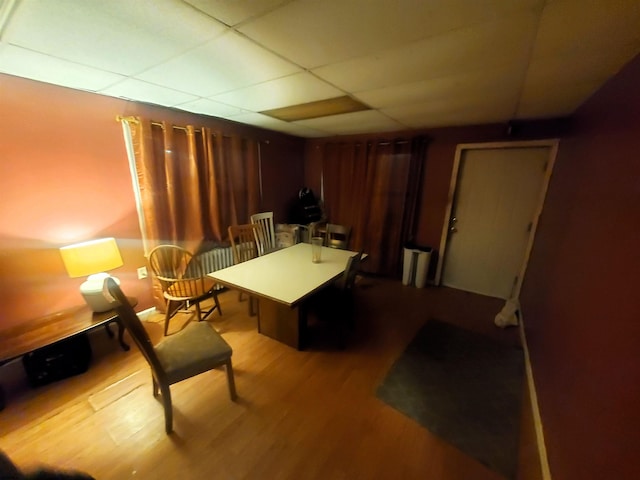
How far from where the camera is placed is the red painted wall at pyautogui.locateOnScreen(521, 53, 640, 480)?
87cm

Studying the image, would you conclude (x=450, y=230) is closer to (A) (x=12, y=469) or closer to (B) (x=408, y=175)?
(B) (x=408, y=175)

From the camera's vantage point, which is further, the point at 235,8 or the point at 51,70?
the point at 51,70

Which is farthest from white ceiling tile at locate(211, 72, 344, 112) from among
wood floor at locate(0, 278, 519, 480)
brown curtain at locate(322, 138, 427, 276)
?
wood floor at locate(0, 278, 519, 480)

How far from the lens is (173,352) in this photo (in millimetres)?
1595

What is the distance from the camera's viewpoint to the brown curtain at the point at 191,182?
250 centimetres

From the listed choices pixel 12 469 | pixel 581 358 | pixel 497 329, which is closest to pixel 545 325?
pixel 581 358

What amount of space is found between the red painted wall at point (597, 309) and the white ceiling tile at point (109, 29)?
6.54ft

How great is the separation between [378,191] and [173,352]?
3193mm

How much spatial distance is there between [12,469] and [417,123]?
3598mm

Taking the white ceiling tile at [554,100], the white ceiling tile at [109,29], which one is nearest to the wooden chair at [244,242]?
the white ceiling tile at [109,29]

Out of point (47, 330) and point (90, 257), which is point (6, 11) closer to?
point (90, 257)

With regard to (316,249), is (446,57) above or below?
above

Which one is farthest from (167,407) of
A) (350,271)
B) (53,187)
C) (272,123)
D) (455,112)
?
(455,112)

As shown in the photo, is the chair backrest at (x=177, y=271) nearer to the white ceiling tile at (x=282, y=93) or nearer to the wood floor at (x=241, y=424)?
the wood floor at (x=241, y=424)
